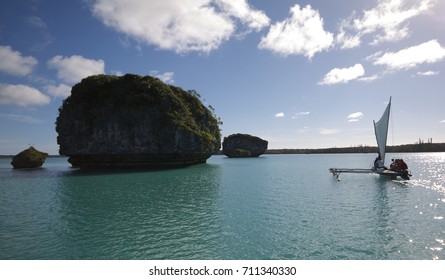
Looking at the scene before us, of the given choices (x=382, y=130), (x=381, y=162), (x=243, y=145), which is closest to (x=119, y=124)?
(x=382, y=130)

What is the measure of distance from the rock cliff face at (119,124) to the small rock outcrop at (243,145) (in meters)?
97.9

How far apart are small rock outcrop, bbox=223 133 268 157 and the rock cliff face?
97934 millimetres

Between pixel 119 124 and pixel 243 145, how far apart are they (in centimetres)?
10748

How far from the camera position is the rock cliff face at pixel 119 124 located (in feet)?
180

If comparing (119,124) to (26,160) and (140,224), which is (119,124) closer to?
(26,160)

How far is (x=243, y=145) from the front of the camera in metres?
156

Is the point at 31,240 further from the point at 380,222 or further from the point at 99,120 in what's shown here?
the point at 99,120

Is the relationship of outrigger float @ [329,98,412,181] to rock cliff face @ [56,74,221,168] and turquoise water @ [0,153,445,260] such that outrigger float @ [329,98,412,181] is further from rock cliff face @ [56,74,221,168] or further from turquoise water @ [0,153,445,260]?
rock cliff face @ [56,74,221,168]

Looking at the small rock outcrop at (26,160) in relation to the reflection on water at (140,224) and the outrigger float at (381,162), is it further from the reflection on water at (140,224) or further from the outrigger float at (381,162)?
the outrigger float at (381,162)

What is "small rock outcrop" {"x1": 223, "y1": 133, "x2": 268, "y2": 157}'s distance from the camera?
155000mm

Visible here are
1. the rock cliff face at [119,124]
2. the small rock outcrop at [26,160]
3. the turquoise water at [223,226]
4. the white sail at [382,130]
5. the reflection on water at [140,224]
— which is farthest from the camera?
the small rock outcrop at [26,160]

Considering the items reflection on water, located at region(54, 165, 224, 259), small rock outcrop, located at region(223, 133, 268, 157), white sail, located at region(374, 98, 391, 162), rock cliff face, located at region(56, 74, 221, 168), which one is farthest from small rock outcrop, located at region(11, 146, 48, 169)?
small rock outcrop, located at region(223, 133, 268, 157)

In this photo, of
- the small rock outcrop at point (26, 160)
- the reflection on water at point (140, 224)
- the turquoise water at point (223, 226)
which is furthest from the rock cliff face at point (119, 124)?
the turquoise water at point (223, 226)
